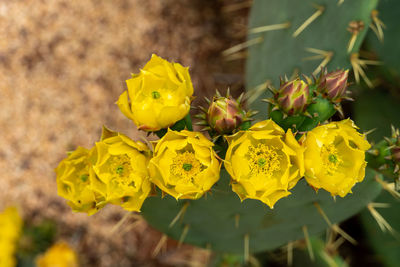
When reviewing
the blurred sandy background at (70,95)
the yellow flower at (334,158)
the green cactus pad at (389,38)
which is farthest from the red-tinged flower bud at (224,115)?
the blurred sandy background at (70,95)

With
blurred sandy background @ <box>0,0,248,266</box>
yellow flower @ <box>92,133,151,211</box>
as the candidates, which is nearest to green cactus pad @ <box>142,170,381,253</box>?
yellow flower @ <box>92,133,151,211</box>

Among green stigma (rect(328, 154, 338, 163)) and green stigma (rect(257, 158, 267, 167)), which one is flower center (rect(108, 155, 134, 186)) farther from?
green stigma (rect(328, 154, 338, 163))

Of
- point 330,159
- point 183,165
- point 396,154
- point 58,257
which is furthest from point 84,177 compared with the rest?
point 58,257

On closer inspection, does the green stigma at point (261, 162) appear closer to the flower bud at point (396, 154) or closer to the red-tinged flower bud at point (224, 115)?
the red-tinged flower bud at point (224, 115)

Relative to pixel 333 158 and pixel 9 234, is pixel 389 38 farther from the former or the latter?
pixel 9 234

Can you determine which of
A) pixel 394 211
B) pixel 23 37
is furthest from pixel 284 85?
pixel 23 37

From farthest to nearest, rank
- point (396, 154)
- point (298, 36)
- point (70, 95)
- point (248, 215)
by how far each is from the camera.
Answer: point (70, 95) → point (298, 36) → point (248, 215) → point (396, 154)

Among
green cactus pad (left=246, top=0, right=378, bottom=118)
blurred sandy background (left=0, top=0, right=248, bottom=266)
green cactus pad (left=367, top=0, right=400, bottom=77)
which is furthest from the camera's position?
blurred sandy background (left=0, top=0, right=248, bottom=266)
